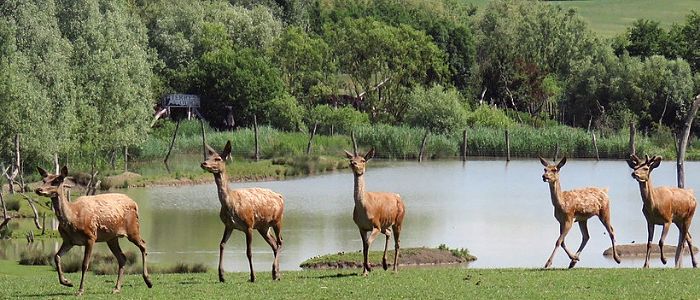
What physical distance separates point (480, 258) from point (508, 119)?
63.7 meters

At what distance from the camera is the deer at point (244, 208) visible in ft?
81.8

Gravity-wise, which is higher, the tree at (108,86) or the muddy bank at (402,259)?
the tree at (108,86)

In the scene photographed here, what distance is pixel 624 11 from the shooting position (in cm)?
17900

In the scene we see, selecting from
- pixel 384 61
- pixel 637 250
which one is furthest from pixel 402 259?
pixel 384 61

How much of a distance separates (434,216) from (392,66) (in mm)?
54112

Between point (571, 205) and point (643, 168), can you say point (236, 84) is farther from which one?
point (643, 168)

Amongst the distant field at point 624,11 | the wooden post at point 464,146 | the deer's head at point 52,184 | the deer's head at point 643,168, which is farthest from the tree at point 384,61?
the deer's head at point 52,184

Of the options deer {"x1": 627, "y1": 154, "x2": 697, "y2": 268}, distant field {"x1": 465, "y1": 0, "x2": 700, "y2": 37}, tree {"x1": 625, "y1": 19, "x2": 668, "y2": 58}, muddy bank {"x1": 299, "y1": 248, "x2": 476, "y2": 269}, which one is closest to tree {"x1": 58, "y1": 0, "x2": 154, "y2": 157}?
muddy bank {"x1": 299, "y1": 248, "x2": 476, "y2": 269}

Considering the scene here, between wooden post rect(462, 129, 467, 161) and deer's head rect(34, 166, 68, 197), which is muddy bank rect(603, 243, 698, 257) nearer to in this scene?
deer's head rect(34, 166, 68, 197)

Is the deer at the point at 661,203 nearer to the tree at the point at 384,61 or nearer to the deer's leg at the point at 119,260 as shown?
the deer's leg at the point at 119,260

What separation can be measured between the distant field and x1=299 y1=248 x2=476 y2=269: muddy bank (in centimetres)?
13050

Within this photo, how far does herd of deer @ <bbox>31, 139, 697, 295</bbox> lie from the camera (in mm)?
23297

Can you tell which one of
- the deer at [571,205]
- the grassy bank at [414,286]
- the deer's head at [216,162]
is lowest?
the grassy bank at [414,286]

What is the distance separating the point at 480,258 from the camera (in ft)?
124
